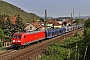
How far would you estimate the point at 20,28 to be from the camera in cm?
5225

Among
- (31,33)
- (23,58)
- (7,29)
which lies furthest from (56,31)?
(23,58)

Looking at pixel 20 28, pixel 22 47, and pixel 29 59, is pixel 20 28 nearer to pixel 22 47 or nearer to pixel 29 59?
pixel 22 47

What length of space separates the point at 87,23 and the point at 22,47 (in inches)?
438

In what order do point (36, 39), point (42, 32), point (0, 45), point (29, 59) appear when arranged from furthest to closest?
point (42, 32) < point (36, 39) < point (0, 45) < point (29, 59)

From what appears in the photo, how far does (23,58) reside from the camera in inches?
965

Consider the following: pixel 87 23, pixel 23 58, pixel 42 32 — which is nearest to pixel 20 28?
pixel 42 32

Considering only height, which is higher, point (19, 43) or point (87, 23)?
point (87, 23)

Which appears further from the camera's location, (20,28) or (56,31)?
(56,31)

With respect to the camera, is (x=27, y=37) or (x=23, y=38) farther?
(x=27, y=37)

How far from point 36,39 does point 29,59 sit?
16.5m

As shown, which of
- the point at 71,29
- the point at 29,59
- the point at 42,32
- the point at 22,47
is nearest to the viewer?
the point at 29,59

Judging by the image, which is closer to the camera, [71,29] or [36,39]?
[36,39]

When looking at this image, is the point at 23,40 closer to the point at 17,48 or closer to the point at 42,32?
the point at 17,48

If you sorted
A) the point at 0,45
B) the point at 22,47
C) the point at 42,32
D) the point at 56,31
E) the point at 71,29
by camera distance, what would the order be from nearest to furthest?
the point at 22,47, the point at 0,45, the point at 42,32, the point at 56,31, the point at 71,29
